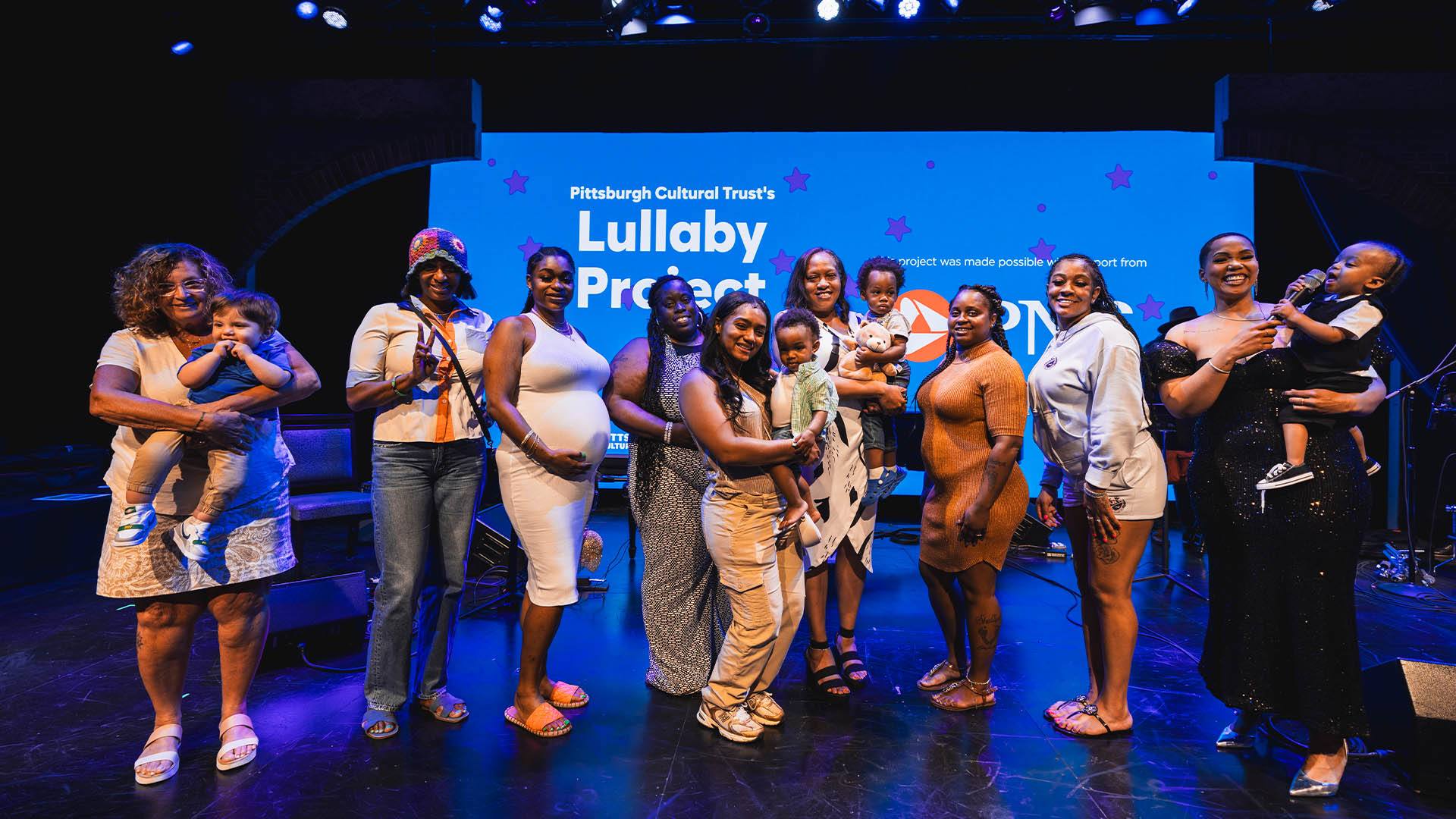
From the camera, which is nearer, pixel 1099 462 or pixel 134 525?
pixel 134 525

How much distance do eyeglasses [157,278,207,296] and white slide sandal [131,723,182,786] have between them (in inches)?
57.1

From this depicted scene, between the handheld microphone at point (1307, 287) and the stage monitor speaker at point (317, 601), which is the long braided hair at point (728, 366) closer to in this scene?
the handheld microphone at point (1307, 287)

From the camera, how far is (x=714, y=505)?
2555 mm

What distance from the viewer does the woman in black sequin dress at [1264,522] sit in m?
2.30

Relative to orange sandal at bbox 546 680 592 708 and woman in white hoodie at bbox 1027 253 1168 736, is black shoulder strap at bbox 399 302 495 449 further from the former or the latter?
woman in white hoodie at bbox 1027 253 1168 736

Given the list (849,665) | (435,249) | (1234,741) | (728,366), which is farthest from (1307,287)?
(435,249)

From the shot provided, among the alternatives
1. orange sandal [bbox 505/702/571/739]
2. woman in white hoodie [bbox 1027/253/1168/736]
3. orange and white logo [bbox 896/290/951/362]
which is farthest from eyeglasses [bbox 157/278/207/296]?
orange and white logo [bbox 896/290/951/362]

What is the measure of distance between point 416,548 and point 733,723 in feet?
4.33

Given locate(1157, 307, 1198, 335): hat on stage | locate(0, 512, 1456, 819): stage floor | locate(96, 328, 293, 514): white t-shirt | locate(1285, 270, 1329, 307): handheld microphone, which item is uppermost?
locate(1157, 307, 1198, 335): hat on stage

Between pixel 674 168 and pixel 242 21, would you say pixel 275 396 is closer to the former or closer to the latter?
pixel 674 168

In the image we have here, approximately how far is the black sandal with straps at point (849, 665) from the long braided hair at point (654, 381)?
115 cm

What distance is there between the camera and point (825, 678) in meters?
3.16

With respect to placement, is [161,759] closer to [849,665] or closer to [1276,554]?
[849,665]

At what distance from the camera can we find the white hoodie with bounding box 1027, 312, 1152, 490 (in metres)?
2.52
